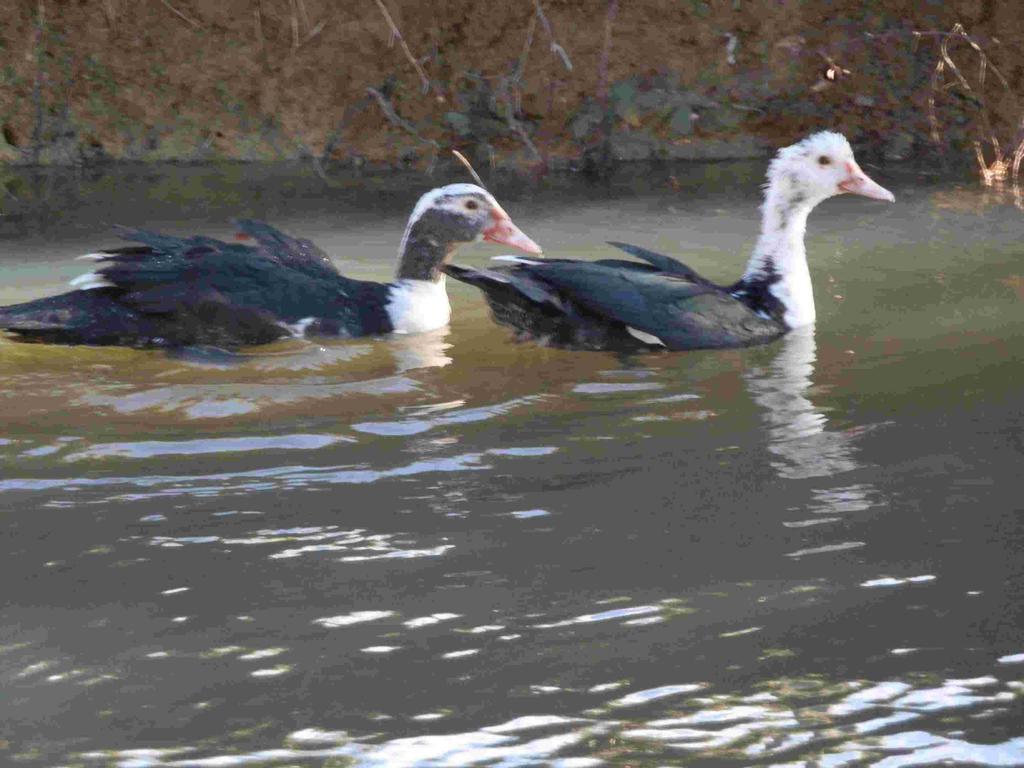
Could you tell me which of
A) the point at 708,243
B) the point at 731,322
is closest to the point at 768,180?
the point at 731,322

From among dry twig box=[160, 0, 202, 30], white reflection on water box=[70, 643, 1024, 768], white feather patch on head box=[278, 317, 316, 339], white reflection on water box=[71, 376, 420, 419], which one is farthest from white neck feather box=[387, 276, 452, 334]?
dry twig box=[160, 0, 202, 30]

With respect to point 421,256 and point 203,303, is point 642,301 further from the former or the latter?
point 203,303

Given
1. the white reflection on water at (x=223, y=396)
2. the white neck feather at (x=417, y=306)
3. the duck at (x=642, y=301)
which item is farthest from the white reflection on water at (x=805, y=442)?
the white neck feather at (x=417, y=306)

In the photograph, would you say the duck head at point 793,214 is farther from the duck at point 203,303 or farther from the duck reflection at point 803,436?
the duck at point 203,303

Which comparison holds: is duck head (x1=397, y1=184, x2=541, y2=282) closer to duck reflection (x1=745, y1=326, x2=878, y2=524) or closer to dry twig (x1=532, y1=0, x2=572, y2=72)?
duck reflection (x1=745, y1=326, x2=878, y2=524)

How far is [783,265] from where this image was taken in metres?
7.42

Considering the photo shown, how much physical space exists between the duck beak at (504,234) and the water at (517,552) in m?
0.68

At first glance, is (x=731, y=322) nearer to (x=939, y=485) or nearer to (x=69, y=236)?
(x=939, y=485)

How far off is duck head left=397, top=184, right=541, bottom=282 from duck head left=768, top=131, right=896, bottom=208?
129 centimetres

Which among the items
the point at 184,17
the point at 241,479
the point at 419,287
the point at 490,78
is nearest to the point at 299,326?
the point at 419,287

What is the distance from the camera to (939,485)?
Result: 4.79m

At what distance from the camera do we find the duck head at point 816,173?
763 cm

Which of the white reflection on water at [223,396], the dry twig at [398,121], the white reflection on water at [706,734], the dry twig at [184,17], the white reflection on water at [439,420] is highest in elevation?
the dry twig at [184,17]

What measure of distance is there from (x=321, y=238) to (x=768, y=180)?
284 cm
